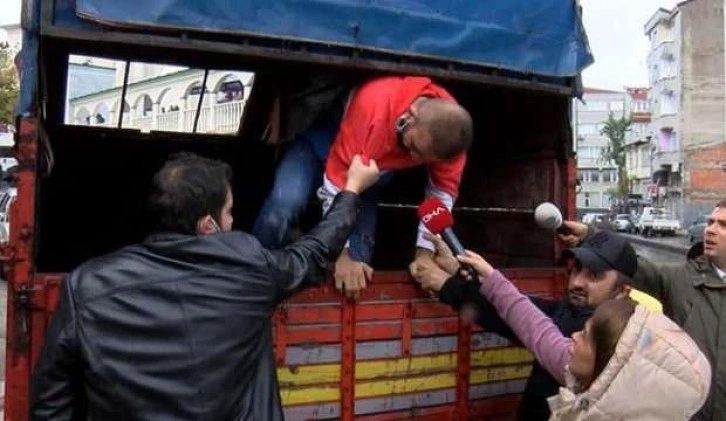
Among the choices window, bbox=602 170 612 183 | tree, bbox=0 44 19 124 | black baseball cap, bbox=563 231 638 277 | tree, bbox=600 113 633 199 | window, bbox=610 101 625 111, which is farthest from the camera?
window, bbox=610 101 625 111

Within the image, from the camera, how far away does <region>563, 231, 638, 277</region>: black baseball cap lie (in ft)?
10.5

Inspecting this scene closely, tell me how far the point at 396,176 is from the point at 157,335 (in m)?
3.26

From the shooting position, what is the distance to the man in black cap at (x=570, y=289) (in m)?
3.19

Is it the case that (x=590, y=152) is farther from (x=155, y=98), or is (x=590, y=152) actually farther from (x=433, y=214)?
(x=433, y=214)

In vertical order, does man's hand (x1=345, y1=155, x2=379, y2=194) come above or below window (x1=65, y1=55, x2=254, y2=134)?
below

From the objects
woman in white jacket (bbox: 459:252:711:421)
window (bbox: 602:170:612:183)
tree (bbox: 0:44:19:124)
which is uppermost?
window (bbox: 602:170:612:183)

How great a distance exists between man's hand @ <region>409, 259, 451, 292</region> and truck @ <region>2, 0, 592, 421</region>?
0.05 m

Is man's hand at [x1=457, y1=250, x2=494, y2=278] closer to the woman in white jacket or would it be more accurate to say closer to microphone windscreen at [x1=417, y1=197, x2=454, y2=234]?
microphone windscreen at [x1=417, y1=197, x2=454, y2=234]

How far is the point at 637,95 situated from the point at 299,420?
95.1 meters

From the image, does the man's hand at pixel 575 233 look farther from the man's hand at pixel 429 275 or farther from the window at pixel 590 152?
the window at pixel 590 152

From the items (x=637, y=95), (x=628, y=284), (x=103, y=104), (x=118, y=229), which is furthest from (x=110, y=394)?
(x=637, y=95)

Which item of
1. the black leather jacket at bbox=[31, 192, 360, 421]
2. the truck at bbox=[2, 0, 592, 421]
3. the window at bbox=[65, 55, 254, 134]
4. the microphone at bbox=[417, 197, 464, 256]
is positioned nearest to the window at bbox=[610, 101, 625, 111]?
the window at bbox=[65, 55, 254, 134]

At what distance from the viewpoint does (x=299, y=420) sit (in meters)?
3.14

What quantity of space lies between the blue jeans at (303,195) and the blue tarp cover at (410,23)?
0.59 metres
